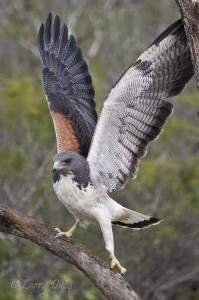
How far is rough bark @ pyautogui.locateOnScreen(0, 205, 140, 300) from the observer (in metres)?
8.04

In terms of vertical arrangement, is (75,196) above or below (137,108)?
below

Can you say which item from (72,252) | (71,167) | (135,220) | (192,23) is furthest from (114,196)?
(192,23)

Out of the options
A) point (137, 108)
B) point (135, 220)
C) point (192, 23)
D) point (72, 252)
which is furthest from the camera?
point (135, 220)

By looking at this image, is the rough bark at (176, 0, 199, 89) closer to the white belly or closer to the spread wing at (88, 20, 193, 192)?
the spread wing at (88, 20, 193, 192)

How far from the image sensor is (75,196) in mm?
8898

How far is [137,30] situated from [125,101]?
1289 centimetres

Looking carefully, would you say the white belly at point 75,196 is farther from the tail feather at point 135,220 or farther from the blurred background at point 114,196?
the blurred background at point 114,196

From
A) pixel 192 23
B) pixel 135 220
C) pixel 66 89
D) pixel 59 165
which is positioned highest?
pixel 192 23

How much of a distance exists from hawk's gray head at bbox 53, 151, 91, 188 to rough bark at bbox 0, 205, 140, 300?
2.31 ft

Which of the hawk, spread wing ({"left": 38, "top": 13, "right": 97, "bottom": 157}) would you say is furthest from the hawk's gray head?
spread wing ({"left": 38, "top": 13, "right": 97, "bottom": 157})

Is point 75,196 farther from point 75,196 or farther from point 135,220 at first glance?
point 135,220

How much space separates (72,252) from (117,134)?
57.7 inches

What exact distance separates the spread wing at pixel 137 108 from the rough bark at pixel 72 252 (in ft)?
3.35

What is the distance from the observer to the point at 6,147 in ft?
50.4
